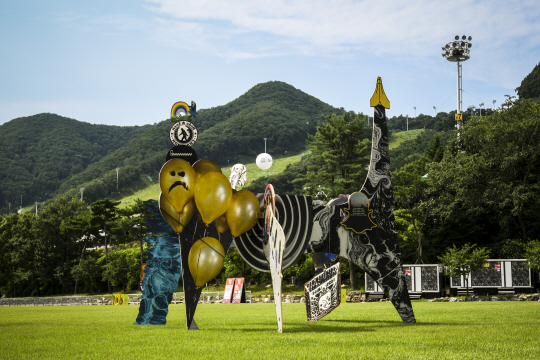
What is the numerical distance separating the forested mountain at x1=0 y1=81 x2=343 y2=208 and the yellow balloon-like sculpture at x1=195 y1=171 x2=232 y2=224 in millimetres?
91362

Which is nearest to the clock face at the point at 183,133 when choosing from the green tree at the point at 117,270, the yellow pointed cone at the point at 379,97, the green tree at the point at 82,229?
the yellow pointed cone at the point at 379,97

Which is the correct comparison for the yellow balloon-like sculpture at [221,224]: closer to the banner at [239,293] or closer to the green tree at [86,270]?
the banner at [239,293]

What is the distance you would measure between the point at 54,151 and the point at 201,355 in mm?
138744

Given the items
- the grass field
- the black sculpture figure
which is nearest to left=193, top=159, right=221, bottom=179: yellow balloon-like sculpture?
the black sculpture figure

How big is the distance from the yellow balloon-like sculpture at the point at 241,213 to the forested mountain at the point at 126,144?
3601 inches

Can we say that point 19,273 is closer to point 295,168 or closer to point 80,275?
point 80,275

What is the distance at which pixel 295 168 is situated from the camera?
90.2 meters

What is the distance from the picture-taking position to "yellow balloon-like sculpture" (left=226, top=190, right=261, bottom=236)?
38.8 feet

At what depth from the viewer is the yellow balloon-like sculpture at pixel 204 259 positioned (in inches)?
452

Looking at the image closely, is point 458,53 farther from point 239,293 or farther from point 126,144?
point 126,144

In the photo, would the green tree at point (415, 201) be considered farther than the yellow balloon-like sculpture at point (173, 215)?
Yes

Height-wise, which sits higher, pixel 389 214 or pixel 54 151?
pixel 54 151

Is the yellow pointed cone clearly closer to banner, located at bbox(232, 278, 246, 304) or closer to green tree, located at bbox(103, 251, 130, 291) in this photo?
banner, located at bbox(232, 278, 246, 304)

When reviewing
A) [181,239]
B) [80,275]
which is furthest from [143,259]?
[181,239]
